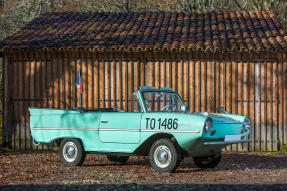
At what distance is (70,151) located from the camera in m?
10.0

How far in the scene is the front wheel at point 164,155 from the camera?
342 inches

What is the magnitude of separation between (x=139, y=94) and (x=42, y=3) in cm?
2148

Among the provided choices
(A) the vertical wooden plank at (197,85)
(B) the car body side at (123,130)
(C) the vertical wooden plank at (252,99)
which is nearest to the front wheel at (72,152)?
(B) the car body side at (123,130)

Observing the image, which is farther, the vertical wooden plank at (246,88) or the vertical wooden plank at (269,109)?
the vertical wooden plank at (246,88)

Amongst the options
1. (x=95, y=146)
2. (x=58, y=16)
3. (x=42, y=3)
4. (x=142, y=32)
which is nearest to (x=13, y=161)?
(x=95, y=146)

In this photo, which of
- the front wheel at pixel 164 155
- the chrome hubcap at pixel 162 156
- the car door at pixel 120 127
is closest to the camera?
the front wheel at pixel 164 155

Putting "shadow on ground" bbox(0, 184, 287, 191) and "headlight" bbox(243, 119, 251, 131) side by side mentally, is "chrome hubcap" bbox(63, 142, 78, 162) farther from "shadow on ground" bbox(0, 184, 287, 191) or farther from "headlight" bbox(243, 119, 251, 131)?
"headlight" bbox(243, 119, 251, 131)

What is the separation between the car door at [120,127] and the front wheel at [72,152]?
65 centimetres

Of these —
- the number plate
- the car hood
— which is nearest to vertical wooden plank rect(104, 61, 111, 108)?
the car hood

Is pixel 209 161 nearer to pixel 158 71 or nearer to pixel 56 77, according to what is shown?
pixel 158 71

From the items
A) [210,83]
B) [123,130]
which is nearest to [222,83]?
[210,83]

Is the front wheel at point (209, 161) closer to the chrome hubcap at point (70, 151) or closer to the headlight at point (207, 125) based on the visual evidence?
the headlight at point (207, 125)

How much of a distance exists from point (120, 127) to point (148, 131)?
0.60m

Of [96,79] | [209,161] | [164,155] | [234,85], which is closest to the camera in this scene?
[164,155]
